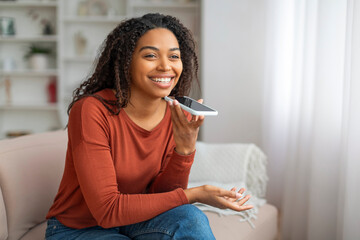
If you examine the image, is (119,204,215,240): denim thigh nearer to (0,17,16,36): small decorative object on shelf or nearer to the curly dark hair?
the curly dark hair

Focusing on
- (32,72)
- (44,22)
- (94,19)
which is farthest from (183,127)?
(44,22)

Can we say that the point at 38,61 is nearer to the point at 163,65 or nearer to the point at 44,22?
the point at 44,22

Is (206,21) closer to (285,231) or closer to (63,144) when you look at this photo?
(285,231)

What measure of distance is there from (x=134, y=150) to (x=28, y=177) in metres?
0.43

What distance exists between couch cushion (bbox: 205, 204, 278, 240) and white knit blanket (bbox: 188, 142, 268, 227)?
0.23ft

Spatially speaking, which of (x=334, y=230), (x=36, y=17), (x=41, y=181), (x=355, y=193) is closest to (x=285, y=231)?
(x=334, y=230)

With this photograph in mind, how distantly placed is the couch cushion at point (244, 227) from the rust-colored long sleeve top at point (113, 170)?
262 millimetres

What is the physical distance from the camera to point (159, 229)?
1090 mm

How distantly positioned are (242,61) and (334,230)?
1492 millimetres

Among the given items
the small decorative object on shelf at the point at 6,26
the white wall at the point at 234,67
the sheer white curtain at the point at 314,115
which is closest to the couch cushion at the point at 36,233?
the sheer white curtain at the point at 314,115

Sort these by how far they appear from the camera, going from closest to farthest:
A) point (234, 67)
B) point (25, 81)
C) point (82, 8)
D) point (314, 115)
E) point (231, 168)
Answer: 1. point (231, 168)
2. point (314, 115)
3. point (234, 67)
4. point (82, 8)
5. point (25, 81)

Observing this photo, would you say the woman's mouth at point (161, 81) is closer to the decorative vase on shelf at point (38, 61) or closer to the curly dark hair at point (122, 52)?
the curly dark hair at point (122, 52)

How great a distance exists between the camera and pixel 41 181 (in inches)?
56.5

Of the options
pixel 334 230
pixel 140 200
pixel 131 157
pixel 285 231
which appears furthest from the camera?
pixel 285 231
